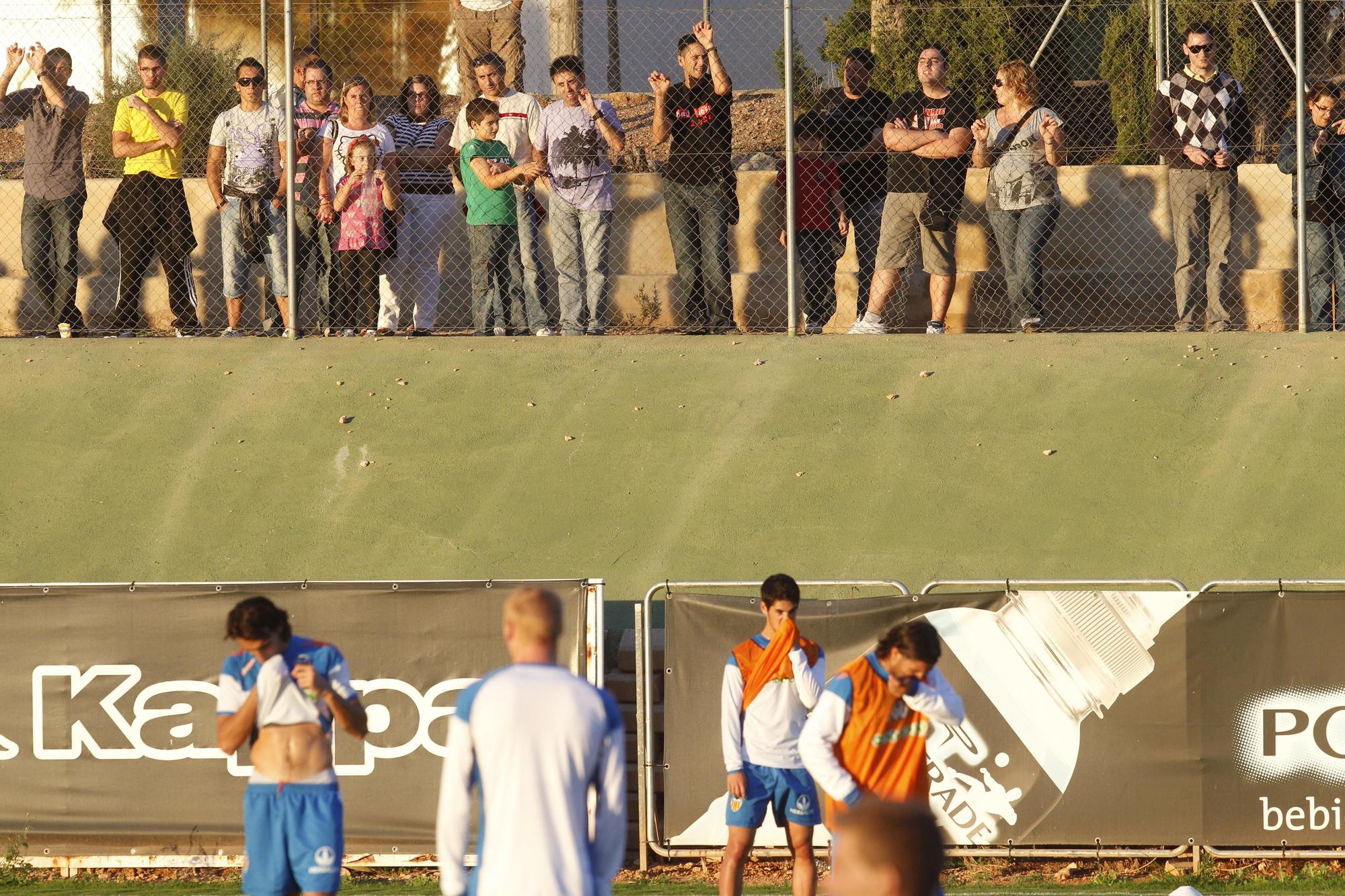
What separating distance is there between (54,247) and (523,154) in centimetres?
397

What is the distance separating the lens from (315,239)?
1374 cm

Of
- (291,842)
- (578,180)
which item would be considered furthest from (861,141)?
(291,842)

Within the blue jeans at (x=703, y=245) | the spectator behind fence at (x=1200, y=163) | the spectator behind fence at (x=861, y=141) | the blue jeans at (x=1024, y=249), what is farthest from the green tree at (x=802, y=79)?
the spectator behind fence at (x=1200, y=163)

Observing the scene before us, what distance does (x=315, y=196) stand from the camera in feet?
44.9

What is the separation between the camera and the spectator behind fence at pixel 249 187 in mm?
13695

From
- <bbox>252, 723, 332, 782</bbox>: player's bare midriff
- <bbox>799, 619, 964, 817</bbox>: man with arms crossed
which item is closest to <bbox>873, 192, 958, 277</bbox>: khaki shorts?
<bbox>799, 619, 964, 817</bbox>: man with arms crossed

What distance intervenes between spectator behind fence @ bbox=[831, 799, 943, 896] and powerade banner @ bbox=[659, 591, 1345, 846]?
20.9 feet

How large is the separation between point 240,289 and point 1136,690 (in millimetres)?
8188

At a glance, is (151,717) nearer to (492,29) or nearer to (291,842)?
(291,842)

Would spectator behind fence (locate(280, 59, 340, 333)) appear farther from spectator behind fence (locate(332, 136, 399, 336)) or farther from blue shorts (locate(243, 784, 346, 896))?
blue shorts (locate(243, 784, 346, 896))

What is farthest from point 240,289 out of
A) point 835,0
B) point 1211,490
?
point 1211,490

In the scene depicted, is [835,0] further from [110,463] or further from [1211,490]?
[110,463]

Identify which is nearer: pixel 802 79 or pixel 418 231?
pixel 418 231

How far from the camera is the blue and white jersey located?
6.63 metres
